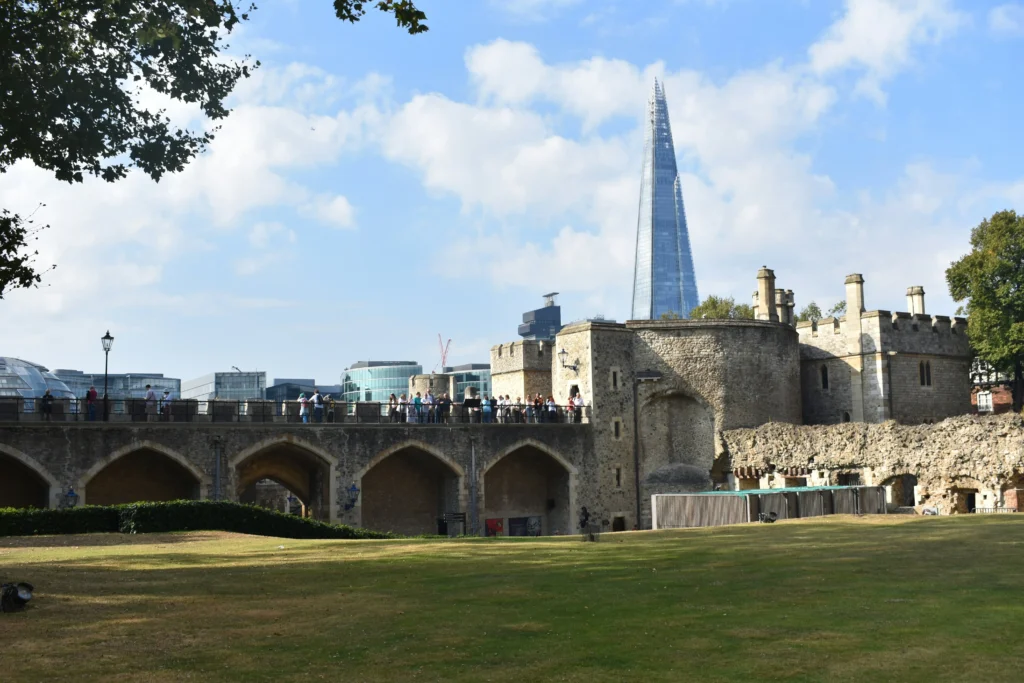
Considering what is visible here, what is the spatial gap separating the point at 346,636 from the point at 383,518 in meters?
32.0

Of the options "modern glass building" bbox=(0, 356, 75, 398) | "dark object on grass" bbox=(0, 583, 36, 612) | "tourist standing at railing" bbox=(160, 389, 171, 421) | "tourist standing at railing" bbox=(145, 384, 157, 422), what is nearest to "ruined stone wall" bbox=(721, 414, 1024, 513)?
"tourist standing at railing" bbox=(160, 389, 171, 421)

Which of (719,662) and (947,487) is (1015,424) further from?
(719,662)

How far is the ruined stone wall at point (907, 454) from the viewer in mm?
37750

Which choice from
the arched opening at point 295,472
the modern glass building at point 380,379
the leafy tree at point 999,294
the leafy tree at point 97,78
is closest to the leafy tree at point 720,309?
the leafy tree at point 999,294

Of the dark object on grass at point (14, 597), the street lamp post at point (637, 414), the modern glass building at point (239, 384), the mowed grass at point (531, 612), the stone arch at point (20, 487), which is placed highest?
the modern glass building at point (239, 384)

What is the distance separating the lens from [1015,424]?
1483 inches

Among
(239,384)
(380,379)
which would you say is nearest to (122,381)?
(239,384)

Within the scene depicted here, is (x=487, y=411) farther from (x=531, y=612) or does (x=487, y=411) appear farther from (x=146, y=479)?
(x=531, y=612)

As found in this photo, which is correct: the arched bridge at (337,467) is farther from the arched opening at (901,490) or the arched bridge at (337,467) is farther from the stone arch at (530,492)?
the arched opening at (901,490)

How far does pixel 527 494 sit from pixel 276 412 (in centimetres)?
1283

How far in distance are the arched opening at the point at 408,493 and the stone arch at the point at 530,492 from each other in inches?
78.7

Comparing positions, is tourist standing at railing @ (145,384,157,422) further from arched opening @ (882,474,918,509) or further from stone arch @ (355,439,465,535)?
arched opening @ (882,474,918,509)

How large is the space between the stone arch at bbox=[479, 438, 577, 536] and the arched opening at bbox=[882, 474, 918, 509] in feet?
41.6

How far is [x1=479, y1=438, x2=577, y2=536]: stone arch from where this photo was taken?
152 feet
